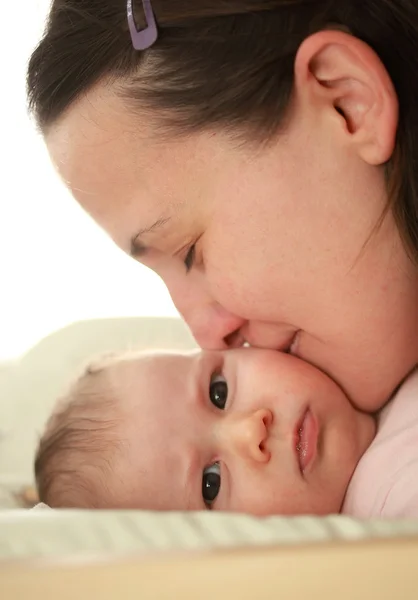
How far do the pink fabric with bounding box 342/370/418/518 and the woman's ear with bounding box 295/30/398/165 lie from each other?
0.38 metres

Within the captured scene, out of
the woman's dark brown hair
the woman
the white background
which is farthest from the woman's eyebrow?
the white background

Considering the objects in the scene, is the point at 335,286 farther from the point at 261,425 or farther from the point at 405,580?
the point at 405,580

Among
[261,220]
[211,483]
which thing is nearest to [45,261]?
[211,483]

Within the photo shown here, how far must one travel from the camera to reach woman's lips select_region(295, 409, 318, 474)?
1.21 meters

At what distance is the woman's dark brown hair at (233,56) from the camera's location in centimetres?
100

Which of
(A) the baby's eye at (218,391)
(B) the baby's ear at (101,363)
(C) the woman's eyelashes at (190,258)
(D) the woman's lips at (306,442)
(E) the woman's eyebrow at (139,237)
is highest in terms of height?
(E) the woman's eyebrow at (139,237)

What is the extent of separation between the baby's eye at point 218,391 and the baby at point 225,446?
0.04 ft

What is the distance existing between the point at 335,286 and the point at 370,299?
54mm

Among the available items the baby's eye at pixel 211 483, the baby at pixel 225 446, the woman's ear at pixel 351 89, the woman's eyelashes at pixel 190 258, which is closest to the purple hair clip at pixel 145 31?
the woman's ear at pixel 351 89

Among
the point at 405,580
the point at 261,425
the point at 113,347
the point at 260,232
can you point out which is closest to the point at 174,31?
the point at 260,232

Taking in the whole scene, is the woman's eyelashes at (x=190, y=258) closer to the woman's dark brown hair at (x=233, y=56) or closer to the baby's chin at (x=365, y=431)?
the woman's dark brown hair at (x=233, y=56)

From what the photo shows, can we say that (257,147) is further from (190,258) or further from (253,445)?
(253,445)

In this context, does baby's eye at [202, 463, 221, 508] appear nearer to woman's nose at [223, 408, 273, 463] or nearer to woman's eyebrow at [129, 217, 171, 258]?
woman's nose at [223, 408, 273, 463]

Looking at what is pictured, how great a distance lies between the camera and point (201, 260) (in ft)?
3.83
